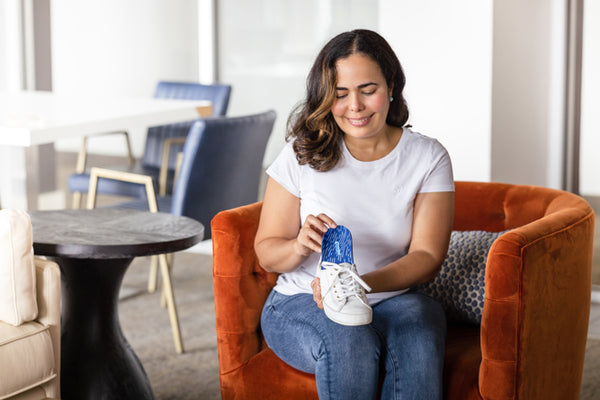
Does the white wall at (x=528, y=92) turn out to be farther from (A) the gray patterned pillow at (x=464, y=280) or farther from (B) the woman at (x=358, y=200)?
(B) the woman at (x=358, y=200)

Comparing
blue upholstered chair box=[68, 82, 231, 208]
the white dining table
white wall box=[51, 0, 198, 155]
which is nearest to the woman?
the white dining table

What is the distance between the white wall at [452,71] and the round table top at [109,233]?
158 cm

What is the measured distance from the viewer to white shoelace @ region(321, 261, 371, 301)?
1.69m

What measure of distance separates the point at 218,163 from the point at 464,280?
1169mm

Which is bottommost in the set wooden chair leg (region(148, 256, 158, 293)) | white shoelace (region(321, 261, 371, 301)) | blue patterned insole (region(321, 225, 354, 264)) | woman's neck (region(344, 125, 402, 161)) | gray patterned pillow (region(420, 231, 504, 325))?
wooden chair leg (region(148, 256, 158, 293))

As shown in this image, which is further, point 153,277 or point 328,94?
point 153,277

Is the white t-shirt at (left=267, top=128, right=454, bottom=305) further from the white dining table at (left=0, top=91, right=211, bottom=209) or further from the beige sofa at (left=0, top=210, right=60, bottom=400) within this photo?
the white dining table at (left=0, top=91, right=211, bottom=209)

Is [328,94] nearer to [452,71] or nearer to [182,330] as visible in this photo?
[182,330]

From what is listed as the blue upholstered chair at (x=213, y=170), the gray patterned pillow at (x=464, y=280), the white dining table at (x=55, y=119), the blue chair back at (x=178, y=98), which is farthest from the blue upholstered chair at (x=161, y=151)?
the gray patterned pillow at (x=464, y=280)

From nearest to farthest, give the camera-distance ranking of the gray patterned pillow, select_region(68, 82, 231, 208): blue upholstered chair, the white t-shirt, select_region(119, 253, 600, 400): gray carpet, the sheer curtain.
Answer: the white t-shirt < the gray patterned pillow < select_region(119, 253, 600, 400): gray carpet < select_region(68, 82, 231, 208): blue upholstered chair < the sheer curtain

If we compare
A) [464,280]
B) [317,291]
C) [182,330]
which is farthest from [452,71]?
[317,291]

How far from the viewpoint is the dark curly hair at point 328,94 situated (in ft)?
6.24

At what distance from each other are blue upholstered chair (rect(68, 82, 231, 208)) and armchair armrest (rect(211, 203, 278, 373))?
1.51m

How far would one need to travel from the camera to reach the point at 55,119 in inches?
124
